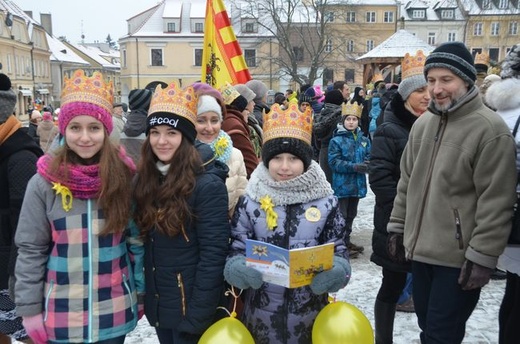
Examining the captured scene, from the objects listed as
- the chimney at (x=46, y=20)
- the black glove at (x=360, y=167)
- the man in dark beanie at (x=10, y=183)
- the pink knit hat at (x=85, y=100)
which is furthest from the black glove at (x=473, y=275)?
the chimney at (x=46, y=20)

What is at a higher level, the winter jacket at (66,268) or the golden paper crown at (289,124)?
the golden paper crown at (289,124)

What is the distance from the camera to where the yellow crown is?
255 cm

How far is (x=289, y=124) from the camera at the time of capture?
9.11 ft

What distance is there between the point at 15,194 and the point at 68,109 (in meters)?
0.72

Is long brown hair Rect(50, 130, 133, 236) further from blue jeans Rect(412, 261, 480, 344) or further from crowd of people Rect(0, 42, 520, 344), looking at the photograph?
blue jeans Rect(412, 261, 480, 344)

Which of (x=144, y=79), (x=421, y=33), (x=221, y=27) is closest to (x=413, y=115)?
(x=221, y=27)

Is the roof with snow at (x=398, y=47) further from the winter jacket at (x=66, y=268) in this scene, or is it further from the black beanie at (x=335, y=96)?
the winter jacket at (x=66, y=268)

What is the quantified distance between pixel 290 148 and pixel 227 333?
1062mm

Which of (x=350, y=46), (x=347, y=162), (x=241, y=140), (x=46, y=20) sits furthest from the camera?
(x=46, y=20)

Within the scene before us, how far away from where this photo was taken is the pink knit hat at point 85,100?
2.52m

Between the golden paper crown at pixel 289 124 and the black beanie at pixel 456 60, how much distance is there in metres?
0.77

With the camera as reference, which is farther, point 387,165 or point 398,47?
point 398,47

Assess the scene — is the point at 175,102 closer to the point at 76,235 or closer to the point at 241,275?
the point at 76,235

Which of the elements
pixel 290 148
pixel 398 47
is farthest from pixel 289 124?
pixel 398 47
